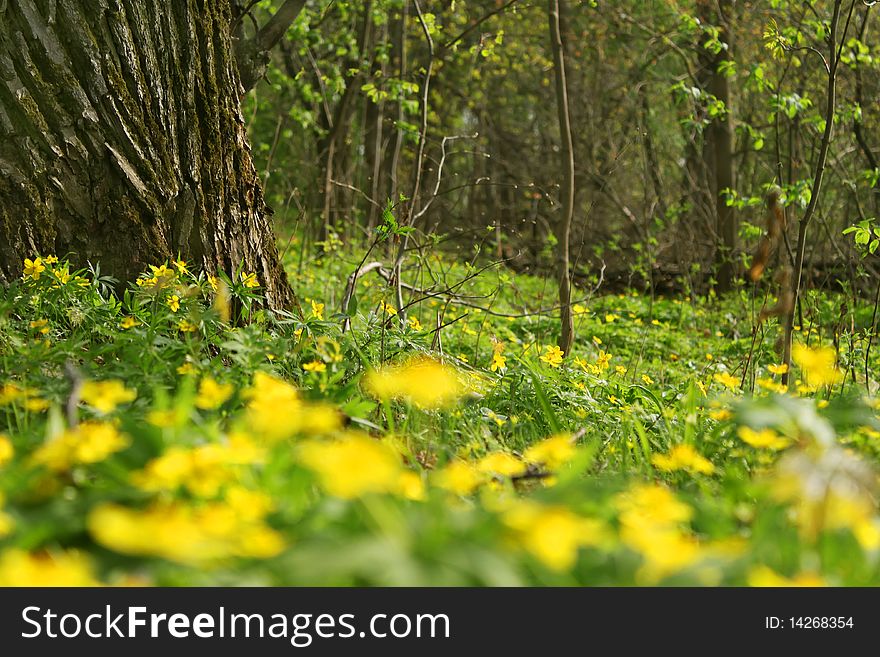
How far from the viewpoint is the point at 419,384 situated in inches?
57.2

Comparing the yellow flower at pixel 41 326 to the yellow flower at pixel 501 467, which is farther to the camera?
the yellow flower at pixel 41 326

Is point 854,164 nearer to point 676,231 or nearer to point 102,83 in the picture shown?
point 676,231

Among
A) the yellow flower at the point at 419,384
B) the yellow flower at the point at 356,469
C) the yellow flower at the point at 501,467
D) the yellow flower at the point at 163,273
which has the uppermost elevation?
the yellow flower at the point at 163,273

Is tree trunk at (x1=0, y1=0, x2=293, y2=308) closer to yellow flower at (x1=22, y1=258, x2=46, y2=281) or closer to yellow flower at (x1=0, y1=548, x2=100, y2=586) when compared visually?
yellow flower at (x1=22, y1=258, x2=46, y2=281)

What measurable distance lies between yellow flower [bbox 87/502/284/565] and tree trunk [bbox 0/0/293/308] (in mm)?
1803

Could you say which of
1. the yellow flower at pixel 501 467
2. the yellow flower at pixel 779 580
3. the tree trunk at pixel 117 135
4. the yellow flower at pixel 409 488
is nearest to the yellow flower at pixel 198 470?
the yellow flower at pixel 409 488

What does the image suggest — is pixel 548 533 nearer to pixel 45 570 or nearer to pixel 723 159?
pixel 45 570

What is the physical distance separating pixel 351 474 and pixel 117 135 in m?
2.18

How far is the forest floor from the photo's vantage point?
1021 mm

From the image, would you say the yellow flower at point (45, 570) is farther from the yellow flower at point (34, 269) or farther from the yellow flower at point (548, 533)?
the yellow flower at point (34, 269)

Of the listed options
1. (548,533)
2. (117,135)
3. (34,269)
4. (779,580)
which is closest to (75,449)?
(548,533)

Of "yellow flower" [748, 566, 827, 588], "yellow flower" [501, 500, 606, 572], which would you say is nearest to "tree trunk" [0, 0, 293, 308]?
"yellow flower" [501, 500, 606, 572]

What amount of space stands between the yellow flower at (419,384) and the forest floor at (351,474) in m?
0.01

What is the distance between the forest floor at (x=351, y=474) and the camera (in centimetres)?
102
